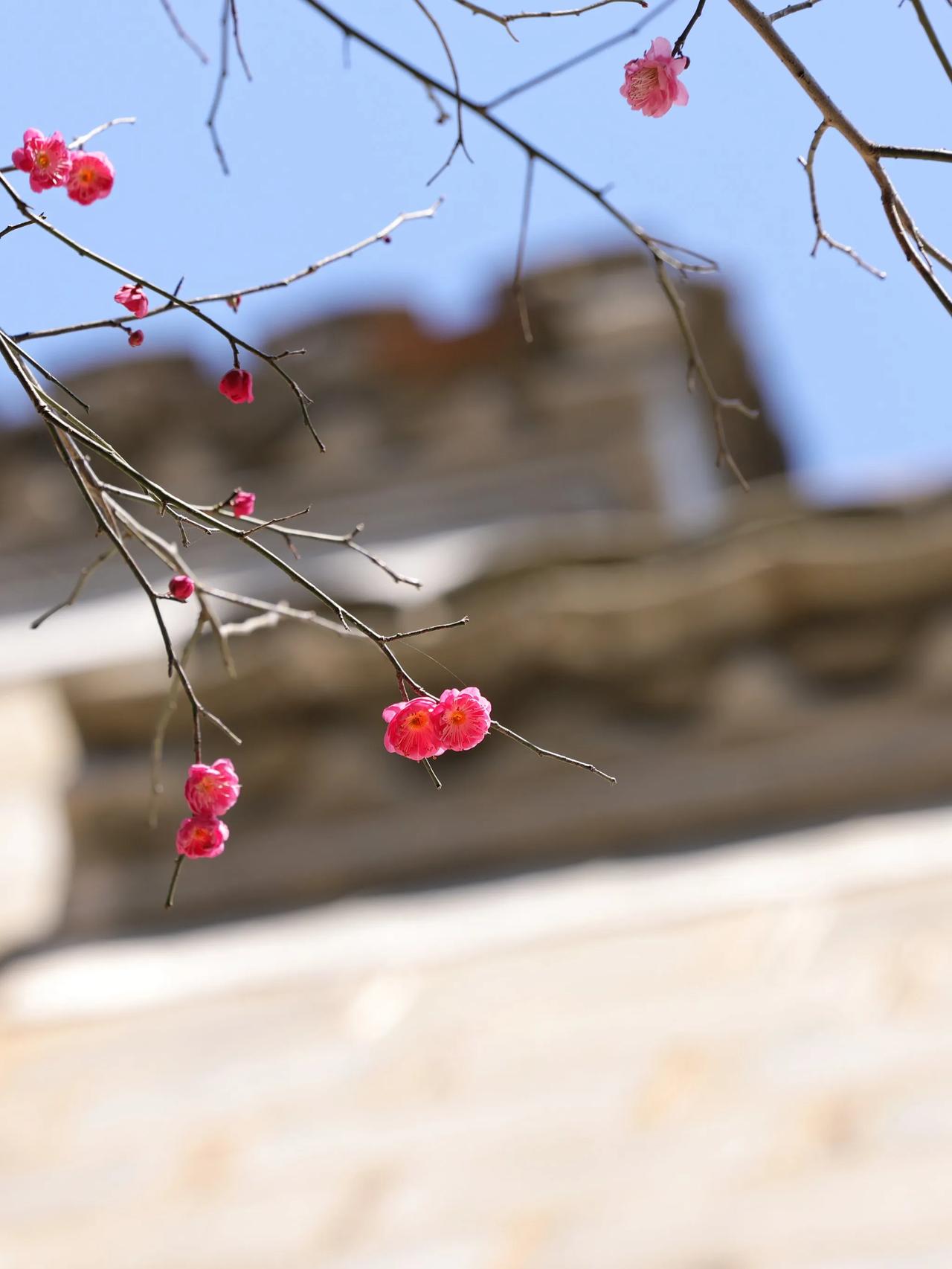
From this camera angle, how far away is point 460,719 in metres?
1.36

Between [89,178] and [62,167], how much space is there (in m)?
0.04

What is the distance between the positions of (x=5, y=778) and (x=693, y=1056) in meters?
3.13

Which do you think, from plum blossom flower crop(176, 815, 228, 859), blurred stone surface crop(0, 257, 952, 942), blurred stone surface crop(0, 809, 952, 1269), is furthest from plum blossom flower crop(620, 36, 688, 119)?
blurred stone surface crop(0, 257, 952, 942)

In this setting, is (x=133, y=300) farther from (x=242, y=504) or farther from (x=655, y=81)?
(x=655, y=81)

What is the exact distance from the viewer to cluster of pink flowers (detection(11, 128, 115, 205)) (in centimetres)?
145

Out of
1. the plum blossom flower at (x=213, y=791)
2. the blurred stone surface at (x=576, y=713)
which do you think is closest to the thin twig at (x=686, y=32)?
the plum blossom flower at (x=213, y=791)

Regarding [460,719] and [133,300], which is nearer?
[460,719]

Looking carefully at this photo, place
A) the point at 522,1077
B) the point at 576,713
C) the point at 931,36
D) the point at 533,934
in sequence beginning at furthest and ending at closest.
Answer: the point at 576,713, the point at 533,934, the point at 522,1077, the point at 931,36

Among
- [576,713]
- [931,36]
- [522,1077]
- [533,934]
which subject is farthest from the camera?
[576,713]

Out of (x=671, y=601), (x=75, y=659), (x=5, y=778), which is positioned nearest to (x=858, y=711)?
(x=671, y=601)

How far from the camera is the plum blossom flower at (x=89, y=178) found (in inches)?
58.7

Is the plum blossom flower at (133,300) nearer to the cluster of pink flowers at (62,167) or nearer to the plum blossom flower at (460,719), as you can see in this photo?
the cluster of pink flowers at (62,167)

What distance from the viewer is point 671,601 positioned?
3.62 metres

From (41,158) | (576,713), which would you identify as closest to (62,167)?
(41,158)
